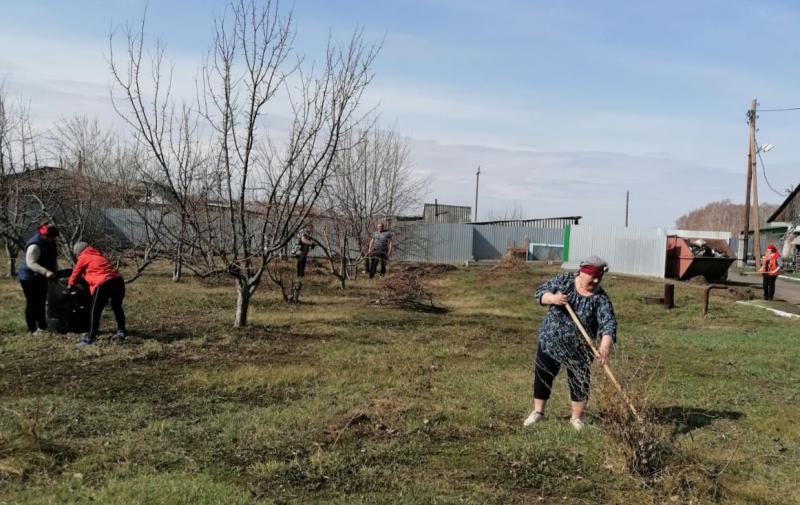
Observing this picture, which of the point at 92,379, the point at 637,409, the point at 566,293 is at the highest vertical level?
the point at 566,293

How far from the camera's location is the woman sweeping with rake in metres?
4.88

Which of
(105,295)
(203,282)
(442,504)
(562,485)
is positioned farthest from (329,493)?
(203,282)

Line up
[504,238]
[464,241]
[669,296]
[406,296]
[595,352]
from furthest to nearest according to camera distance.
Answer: [504,238] → [464,241] → [669,296] → [406,296] → [595,352]

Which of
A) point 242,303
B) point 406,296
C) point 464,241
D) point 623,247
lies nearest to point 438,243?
point 464,241

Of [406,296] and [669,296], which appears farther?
[669,296]

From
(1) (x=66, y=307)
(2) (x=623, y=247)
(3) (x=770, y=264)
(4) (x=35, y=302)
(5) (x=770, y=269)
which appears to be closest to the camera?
(1) (x=66, y=307)

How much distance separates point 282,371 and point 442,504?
3.65m

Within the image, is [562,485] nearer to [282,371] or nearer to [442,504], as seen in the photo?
[442,504]

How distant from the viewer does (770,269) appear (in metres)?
15.0

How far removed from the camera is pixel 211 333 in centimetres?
927

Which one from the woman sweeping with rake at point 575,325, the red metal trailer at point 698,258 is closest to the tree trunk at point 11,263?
the woman sweeping with rake at point 575,325

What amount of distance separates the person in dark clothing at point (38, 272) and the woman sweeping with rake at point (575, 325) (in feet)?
21.4

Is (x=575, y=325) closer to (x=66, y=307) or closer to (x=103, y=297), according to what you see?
(x=103, y=297)

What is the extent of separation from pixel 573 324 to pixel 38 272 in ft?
22.7
